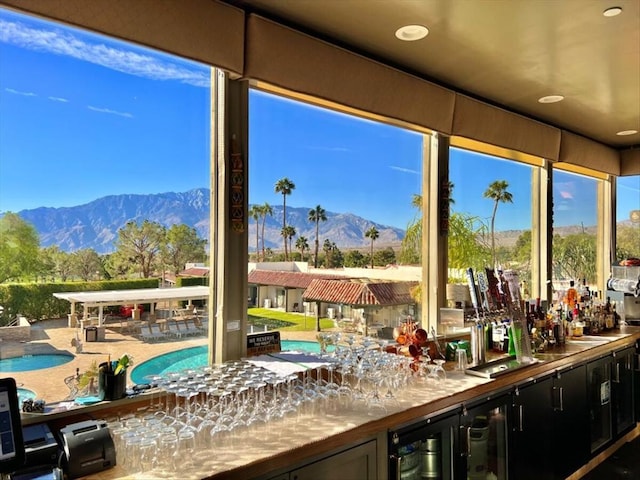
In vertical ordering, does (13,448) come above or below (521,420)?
above

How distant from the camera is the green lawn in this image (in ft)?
9.23

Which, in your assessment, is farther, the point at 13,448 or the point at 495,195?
the point at 495,195

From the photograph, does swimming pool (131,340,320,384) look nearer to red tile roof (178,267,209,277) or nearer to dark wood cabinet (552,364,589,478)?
red tile roof (178,267,209,277)

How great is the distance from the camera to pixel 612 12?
2533 millimetres

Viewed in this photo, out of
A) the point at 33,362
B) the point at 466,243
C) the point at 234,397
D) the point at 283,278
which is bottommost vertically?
the point at 234,397

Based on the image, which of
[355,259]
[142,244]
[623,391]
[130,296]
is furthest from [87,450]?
[623,391]

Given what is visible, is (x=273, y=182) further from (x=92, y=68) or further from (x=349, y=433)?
(x=349, y=433)

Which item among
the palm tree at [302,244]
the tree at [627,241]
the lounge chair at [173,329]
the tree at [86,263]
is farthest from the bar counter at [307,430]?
the tree at [627,241]

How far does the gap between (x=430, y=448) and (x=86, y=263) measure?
6.31 feet

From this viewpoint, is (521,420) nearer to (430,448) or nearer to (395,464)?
(430,448)

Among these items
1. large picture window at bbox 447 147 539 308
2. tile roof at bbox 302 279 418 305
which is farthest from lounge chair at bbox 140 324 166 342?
large picture window at bbox 447 147 539 308

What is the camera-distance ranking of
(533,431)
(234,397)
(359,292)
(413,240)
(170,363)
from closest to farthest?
(234,397) → (170,363) → (533,431) → (359,292) → (413,240)

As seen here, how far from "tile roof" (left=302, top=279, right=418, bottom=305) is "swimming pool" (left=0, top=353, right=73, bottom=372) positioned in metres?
1.44

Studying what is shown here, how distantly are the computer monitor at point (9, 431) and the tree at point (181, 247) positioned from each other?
101cm
